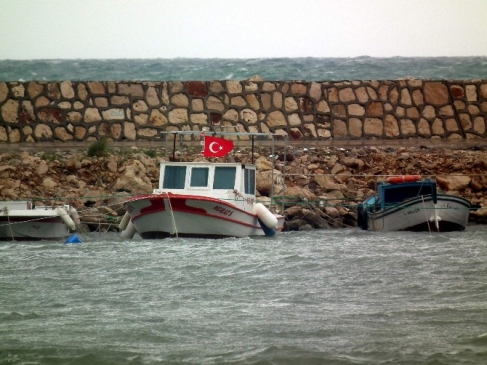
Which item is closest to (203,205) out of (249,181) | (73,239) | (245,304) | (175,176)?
(175,176)

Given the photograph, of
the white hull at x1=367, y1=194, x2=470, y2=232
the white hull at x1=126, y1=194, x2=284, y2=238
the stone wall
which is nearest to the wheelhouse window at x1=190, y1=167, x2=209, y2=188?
the white hull at x1=126, y1=194, x2=284, y2=238

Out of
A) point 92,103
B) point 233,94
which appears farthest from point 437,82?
point 92,103

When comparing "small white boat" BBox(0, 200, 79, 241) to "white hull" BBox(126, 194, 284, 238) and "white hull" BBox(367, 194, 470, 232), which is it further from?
"white hull" BBox(367, 194, 470, 232)

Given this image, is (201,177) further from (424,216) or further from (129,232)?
(424,216)

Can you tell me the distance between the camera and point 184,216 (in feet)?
59.3

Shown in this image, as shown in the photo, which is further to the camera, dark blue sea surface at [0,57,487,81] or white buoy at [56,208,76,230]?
dark blue sea surface at [0,57,487,81]

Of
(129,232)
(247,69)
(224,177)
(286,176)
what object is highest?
(247,69)

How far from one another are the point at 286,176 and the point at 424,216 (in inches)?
143

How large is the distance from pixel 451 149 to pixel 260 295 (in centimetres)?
1435

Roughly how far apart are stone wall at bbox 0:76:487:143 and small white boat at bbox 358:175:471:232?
3.94 m

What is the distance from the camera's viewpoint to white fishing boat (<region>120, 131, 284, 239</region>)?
18000mm

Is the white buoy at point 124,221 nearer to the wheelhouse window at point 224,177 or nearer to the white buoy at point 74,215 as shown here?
the white buoy at point 74,215

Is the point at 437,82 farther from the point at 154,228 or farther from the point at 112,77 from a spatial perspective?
the point at 112,77

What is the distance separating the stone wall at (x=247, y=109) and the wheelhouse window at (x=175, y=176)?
Answer: 19.2 feet
